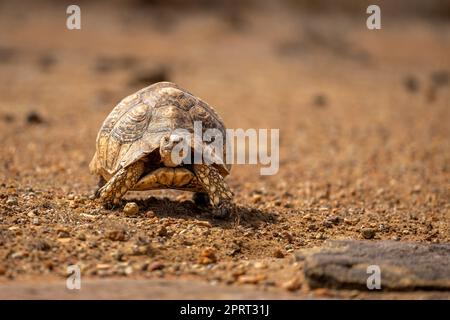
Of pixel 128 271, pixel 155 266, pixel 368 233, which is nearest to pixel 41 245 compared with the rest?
pixel 128 271

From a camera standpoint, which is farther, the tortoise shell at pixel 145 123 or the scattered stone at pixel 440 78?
the scattered stone at pixel 440 78

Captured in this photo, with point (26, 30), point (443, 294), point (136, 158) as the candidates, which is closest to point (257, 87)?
point (26, 30)

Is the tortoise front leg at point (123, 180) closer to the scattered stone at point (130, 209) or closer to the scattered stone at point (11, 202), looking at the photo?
the scattered stone at point (130, 209)

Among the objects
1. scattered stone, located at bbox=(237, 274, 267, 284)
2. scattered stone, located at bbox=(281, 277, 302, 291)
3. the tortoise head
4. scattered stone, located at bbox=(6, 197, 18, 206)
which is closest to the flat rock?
scattered stone, located at bbox=(281, 277, 302, 291)

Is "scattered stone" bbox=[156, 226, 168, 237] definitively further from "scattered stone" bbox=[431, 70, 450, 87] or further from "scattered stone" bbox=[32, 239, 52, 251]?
"scattered stone" bbox=[431, 70, 450, 87]

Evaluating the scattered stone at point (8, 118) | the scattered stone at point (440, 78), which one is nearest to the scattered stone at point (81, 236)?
the scattered stone at point (8, 118)
